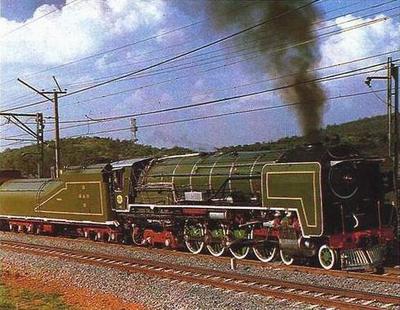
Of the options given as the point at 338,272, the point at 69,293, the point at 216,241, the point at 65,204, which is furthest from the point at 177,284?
the point at 65,204

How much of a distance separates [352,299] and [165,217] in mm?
7987

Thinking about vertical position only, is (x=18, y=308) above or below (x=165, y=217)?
below

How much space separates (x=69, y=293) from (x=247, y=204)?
5.00 meters

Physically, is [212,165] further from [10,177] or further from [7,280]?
[10,177]

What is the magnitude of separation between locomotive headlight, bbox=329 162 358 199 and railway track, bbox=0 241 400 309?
2.72 m

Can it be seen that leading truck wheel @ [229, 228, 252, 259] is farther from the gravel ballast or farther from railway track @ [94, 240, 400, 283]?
the gravel ballast

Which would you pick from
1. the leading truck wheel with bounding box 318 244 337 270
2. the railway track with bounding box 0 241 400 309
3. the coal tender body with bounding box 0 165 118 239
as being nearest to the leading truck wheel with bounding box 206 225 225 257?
the railway track with bounding box 0 241 400 309

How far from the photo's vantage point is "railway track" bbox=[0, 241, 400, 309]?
8.98 metres

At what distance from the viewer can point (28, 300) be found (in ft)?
34.4

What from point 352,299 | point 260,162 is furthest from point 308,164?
point 352,299

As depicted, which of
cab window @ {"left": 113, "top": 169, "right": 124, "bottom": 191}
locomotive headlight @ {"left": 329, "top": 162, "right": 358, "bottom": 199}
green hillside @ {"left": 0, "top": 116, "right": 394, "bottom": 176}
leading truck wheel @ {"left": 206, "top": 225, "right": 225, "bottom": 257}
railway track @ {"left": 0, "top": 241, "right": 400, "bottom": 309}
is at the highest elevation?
green hillside @ {"left": 0, "top": 116, "right": 394, "bottom": 176}

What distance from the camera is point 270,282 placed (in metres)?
10.7

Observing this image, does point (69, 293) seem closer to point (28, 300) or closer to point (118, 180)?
point (28, 300)

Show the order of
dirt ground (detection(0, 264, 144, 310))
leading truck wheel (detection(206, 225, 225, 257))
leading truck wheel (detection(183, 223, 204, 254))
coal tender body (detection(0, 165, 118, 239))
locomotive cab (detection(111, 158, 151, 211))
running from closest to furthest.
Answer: dirt ground (detection(0, 264, 144, 310))
leading truck wheel (detection(206, 225, 225, 257))
leading truck wheel (detection(183, 223, 204, 254))
locomotive cab (detection(111, 158, 151, 211))
coal tender body (detection(0, 165, 118, 239))
